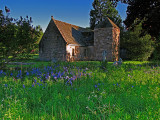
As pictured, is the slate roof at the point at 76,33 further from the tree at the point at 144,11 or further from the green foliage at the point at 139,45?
the tree at the point at 144,11

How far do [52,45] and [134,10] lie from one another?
47.1 feet

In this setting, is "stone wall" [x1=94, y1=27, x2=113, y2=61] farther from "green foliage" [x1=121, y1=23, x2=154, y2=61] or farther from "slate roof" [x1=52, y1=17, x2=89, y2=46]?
"green foliage" [x1=121, y1=23, x2=154, y2=61]

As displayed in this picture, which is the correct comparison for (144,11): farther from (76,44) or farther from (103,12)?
(103,12)

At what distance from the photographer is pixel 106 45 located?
81.7 ft

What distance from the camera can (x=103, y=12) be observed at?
122ft

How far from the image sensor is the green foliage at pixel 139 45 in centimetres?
2492

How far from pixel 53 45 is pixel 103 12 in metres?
19.2

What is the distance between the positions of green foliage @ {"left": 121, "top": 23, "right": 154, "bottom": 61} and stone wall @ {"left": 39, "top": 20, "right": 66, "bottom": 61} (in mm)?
12271

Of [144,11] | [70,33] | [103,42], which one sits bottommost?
[103,42]

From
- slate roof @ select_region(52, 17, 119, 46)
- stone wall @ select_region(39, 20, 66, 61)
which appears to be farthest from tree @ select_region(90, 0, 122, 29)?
stone wall @ select_region(39, 20, 66, 61)

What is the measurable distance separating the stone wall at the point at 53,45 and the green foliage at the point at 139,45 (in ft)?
40.3

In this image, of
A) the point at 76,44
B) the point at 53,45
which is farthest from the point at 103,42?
the point at 53,45

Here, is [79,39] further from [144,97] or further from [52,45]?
[144,97]

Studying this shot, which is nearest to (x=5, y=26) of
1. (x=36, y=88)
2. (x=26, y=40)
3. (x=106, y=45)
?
(x=26, y=40)
